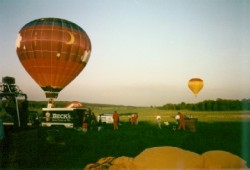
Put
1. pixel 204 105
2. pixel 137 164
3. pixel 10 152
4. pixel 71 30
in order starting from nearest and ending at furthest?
pixel 137 164 < pixel 10 152 < pixel 71 30 < pixel 204 105

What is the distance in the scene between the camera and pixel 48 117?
720 inches

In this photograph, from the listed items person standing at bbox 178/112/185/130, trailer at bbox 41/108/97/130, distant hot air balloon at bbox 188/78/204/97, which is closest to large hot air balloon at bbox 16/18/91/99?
trailer at bbox 41/108/97/130

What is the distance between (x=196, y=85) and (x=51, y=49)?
16.0 meters

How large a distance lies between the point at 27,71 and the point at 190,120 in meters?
10.2

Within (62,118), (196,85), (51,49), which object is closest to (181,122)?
(62,118)

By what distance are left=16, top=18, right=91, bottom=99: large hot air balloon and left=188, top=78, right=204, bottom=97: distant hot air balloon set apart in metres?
13.6

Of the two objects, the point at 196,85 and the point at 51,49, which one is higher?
the point at 51,49

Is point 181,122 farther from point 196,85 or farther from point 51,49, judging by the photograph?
point 196,85

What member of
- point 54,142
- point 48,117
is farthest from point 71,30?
point 54,142

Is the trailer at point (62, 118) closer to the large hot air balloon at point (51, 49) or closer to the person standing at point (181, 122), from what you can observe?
the large hot air balloon at point (51, 49)

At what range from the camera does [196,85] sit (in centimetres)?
3000

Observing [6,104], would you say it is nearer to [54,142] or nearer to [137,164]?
[137,164]

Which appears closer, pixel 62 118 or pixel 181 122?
pixel 181 122

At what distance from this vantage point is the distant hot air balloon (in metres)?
30.0
